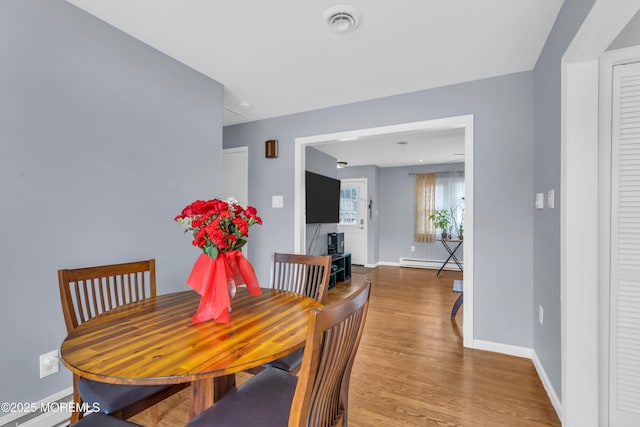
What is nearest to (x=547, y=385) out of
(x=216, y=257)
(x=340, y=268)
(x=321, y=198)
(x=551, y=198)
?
(x=551, y=198)

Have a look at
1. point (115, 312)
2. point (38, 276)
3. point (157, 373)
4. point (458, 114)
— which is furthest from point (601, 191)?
point (38, 276)

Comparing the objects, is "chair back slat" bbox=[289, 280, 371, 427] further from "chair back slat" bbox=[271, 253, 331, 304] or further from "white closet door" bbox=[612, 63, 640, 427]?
"white closet door" bbox=[612, 63, 640, 427]

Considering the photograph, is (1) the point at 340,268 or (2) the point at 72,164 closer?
(2) the point at 72,164

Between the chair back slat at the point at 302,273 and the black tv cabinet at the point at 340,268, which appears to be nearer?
the chair back slat at the point at 302,273

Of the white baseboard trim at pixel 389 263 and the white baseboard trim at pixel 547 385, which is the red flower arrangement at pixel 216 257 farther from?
the white baseboard trim at pixel 389 263

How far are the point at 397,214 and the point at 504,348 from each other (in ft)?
16.2

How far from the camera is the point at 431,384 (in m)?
2.11

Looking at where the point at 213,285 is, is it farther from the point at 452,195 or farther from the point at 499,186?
the point at 452,195

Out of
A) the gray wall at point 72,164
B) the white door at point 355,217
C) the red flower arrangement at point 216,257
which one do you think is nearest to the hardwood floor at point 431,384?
the gray wall at point 72,164

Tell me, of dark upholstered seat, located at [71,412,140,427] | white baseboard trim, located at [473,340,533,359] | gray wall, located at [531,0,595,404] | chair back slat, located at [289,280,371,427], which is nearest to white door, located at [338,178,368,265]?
white baseboard trim, located at [473,340,533,359]

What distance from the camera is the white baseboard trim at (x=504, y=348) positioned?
252 centimetres

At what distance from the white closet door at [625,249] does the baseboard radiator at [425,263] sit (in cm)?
528

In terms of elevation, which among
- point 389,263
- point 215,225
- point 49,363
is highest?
point 215,225

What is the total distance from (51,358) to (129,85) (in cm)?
182
